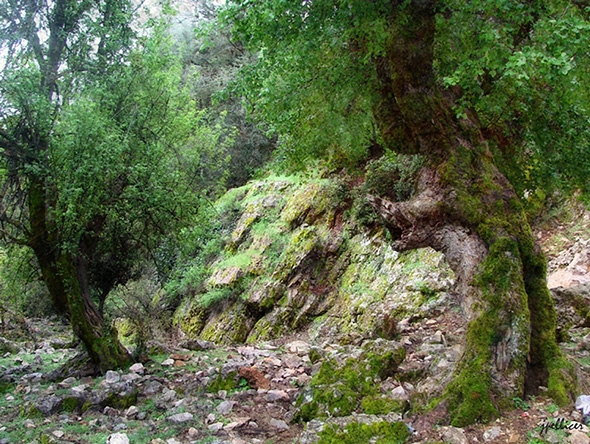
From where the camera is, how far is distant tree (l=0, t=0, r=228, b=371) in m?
6.11

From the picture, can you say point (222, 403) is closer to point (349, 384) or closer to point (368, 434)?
point (349, 384)

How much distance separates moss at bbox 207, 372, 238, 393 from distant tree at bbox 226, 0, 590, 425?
3326 mm

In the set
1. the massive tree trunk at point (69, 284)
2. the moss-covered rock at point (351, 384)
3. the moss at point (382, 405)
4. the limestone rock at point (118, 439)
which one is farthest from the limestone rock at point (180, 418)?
the massive tree trunk at point (69, 284)

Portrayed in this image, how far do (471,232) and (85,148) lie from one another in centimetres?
584

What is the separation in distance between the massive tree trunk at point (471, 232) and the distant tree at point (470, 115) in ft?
0.05

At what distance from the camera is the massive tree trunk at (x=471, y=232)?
446 centimetres

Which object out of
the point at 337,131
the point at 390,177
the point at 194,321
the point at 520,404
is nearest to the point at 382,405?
the point at 520,404

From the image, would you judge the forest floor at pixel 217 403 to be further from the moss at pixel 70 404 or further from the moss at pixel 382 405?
the moss at pixel 382 405

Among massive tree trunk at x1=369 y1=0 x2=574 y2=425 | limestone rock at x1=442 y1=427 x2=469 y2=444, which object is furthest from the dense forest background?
limestone rock at x1=442 y1=427 x2=469 y2=444

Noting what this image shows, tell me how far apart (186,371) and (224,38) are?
21.9 metres

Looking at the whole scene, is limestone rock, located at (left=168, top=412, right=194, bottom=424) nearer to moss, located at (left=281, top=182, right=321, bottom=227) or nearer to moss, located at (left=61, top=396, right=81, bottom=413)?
moss, located at (left=61, top=396, right=81, bottom=413)

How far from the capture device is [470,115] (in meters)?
6.34

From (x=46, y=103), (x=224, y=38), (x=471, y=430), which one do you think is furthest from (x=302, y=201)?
(x=224, y=38)

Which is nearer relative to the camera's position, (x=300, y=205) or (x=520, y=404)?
(x=520, y=404)
